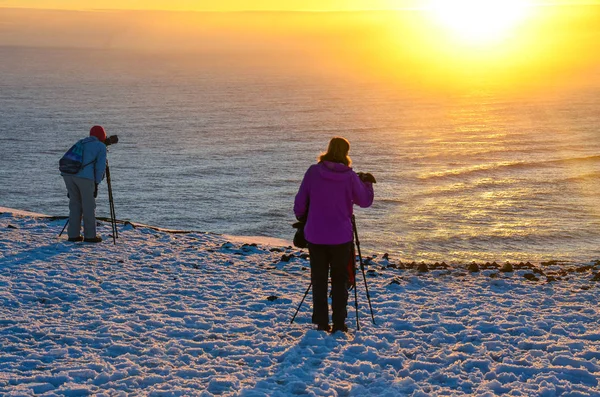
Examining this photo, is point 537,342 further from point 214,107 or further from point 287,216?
point 214,107

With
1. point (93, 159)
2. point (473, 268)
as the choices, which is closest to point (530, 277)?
point (473, 268)

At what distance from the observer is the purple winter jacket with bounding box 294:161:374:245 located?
334 inches

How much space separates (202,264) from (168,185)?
23527 millimetres

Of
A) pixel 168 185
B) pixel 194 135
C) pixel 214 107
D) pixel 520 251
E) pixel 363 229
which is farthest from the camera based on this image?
pixel 214 107

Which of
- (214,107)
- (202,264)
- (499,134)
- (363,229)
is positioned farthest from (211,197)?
(214,107)

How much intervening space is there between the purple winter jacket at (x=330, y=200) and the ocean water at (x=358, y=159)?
888 cm

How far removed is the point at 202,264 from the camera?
13.6 m

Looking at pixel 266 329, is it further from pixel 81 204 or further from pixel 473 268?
pixel 81 204

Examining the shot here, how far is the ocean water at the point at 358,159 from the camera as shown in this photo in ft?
90.2

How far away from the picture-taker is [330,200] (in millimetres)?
8562

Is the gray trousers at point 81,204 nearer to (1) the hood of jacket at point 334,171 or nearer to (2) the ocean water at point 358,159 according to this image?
(1) the hood of jacket at point 334,171

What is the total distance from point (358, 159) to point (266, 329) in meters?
40.0

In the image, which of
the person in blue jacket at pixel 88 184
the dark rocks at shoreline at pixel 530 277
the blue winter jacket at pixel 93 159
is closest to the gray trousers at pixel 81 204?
the person in blue jacket at pixel 88 184

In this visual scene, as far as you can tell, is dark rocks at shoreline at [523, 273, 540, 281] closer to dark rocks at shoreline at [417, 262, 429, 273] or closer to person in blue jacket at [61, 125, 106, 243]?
dark rocks at shoreline at [417, 262, 429, 273]
